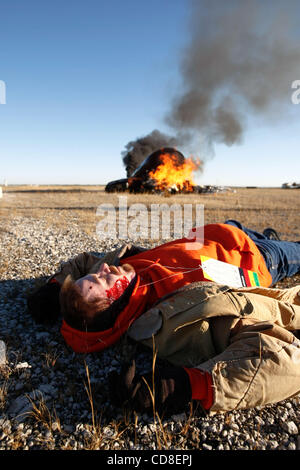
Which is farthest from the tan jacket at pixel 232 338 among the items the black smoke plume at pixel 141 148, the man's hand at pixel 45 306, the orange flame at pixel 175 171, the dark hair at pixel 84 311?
the black smoke plume at pixel 141 148

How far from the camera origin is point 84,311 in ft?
9.46

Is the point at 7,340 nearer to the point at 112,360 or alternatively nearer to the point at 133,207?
the point at 112,360

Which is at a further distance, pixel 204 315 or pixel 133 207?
pixel 133 207

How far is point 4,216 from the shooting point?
12734mm

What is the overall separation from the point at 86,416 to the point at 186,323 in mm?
1144

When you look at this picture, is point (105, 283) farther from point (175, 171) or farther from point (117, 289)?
point (175, 171)

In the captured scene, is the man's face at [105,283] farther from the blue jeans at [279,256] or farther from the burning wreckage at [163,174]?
the burning wreckage at [163,174]

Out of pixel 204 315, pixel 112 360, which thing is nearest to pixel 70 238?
pixel 112 360

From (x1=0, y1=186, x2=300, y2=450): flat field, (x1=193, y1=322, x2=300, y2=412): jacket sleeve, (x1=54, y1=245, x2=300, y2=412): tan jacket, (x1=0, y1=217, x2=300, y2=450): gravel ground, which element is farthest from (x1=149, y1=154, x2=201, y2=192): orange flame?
(x1=193, y1=322, x2=300, y2=412): jacket sleeve

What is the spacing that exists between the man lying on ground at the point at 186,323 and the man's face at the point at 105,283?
0.01 m

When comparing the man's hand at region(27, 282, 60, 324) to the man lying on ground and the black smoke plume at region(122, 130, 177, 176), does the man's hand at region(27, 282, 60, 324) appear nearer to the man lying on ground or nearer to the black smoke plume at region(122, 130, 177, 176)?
the man lying on ground

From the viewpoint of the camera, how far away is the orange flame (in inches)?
1024

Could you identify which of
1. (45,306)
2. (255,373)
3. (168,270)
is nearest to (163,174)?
(168,270)
